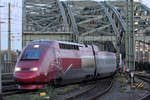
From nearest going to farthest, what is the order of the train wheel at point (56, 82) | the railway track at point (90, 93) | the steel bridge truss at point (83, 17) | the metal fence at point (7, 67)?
the railway track at point (90, 93) < the train wheel at point (56, 82) < the metal fence at point (7, 67) < the steel bridge truss at point (83, 17)

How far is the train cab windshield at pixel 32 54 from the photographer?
1452 cm

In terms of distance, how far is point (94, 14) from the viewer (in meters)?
60.1

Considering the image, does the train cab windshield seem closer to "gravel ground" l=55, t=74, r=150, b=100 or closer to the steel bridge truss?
"gravel ground" l=55, t=74, r=150, b=100

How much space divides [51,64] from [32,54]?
3.83 ft

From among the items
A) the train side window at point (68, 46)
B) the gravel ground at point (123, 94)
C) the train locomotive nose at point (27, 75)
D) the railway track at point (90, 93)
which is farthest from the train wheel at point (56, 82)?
the train side window at point (68, 46)

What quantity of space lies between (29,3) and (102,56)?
38970 mm

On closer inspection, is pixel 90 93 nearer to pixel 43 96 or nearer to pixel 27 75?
pixel 27 75

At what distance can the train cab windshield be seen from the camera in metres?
14.5

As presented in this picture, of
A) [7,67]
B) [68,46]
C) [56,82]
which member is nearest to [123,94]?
[56,82]

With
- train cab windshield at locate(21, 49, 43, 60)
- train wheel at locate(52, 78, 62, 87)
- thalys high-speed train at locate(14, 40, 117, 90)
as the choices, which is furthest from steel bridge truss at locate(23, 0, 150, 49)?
train cab windshield at locate(21, 49, 43, 60)

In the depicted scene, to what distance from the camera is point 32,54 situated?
14.8 m

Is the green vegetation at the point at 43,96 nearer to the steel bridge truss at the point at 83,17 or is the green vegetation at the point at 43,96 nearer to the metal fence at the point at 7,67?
the metal fence at the point at 7,67

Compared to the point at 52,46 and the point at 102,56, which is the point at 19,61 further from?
the point at 102,56

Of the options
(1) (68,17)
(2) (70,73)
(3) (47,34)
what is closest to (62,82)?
(2) (70,73)
